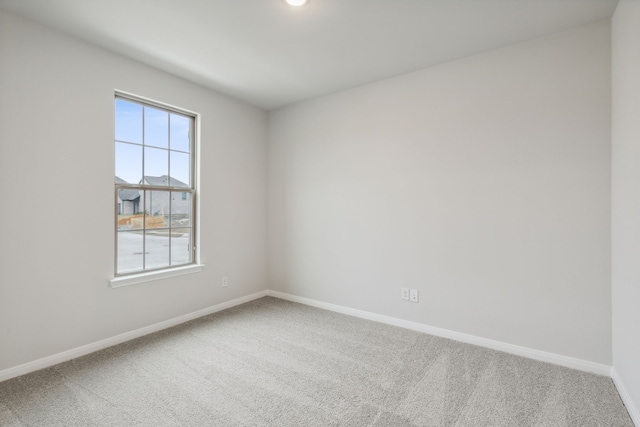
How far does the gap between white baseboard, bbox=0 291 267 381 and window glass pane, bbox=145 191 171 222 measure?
100 cm

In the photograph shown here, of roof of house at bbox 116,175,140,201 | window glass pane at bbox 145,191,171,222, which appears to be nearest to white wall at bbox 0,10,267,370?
roof of house at bbox 116,175,140,201

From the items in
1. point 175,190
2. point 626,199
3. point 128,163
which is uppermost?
point 128,163

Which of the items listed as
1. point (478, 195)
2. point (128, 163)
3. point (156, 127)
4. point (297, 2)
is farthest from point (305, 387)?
point (156, 127)

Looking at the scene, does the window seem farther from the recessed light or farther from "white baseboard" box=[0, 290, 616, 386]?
the recessed light

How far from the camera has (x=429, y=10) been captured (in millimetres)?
2125

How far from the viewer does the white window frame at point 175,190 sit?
277 centimetres

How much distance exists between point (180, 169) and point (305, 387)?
2532 mm

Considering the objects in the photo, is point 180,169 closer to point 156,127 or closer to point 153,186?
point 153,186

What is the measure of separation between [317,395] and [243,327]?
1.36 meters

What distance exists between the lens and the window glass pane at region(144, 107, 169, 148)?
3.03m

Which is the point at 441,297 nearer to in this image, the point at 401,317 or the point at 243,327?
the point at 401,317

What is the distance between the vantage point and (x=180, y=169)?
334cm

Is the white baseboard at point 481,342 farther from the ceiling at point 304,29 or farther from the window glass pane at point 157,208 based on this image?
the ceiling at point 304,29

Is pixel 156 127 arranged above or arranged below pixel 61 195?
above
